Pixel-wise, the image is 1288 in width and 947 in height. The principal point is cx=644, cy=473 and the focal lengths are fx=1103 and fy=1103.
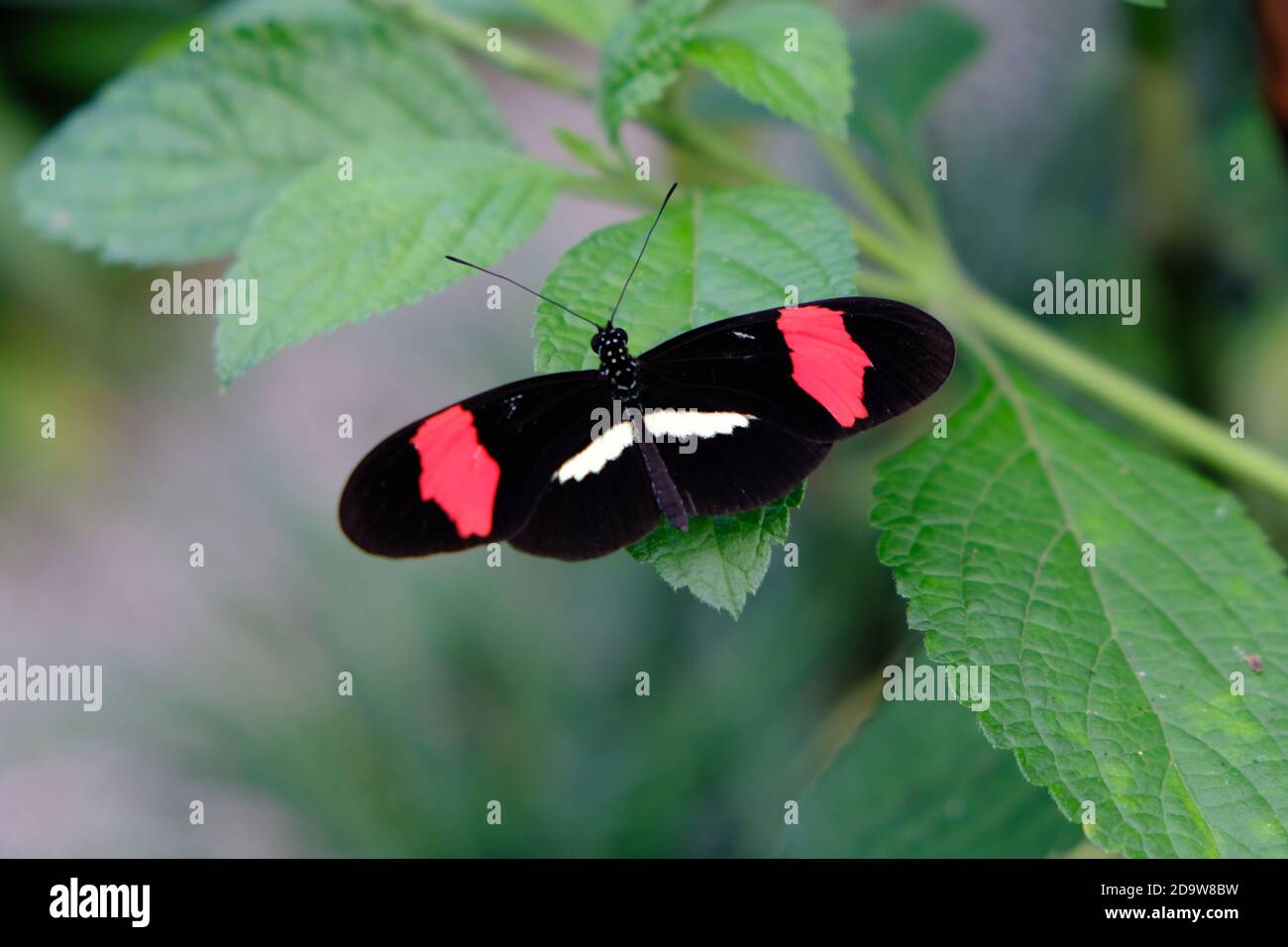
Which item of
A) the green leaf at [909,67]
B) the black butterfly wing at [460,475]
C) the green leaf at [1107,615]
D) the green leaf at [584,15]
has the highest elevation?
the green leaf at [909,67]

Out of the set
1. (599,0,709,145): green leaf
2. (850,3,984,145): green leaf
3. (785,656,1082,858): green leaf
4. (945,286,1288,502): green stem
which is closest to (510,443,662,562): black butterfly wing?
(599,0,709,145): green leaf

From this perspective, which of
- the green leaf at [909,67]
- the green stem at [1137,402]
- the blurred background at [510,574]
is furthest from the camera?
the blurred background at [510,574]

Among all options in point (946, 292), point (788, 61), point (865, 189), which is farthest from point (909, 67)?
point (788, 61)

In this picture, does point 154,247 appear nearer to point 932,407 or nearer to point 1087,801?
point 1087,801

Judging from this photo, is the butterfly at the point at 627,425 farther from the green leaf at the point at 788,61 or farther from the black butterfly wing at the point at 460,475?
the green leaf at the point at 788,61

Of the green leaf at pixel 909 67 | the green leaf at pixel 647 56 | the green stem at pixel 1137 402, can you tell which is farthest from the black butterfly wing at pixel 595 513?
the green leaf at pixel 909 67

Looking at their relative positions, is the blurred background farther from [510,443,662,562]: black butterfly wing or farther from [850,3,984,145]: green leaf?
[510,443,662,562]: black butterfly wing

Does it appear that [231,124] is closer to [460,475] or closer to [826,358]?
[460,475]
